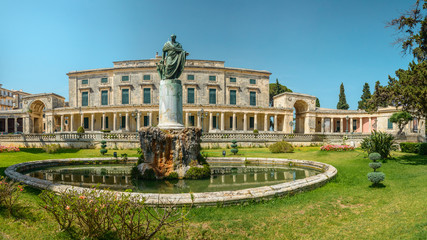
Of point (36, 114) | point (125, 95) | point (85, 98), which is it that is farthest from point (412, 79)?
point (36, 114)

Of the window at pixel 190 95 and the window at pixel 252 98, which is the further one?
the window at pixel 252 98

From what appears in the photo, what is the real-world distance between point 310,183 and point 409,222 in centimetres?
291

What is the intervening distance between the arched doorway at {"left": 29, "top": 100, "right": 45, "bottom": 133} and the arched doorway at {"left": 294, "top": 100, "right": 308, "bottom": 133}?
56928 millimetres

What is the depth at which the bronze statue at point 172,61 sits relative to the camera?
11367 millimetres

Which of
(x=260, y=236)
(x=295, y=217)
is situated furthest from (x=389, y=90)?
(x=260, y=236)

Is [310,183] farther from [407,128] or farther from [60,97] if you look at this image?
[60,97]

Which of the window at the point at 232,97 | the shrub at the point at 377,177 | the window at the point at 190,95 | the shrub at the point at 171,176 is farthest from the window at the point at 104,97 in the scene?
the shrub at the point at 377,177

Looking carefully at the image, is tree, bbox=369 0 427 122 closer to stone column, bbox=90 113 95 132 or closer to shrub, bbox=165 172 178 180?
shrub, bbox=165 172 178 180

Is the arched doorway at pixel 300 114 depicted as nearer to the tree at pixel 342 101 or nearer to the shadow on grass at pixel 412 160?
the tree at pixel 342 101

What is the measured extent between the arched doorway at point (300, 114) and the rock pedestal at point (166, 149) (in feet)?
144

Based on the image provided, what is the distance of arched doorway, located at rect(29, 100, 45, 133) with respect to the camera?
48.4m

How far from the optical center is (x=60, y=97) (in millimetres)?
48938

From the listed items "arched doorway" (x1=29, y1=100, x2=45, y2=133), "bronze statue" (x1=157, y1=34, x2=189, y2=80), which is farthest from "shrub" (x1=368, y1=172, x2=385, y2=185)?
"arched doorway" (x1=29, y1=100, x2=45, y2=133)

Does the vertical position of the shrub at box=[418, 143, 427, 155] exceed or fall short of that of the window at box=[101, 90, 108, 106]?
it falls short
